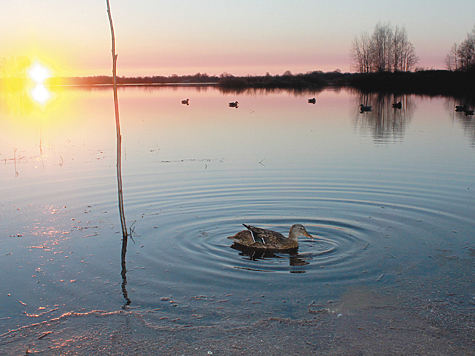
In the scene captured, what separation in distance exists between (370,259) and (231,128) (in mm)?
21587

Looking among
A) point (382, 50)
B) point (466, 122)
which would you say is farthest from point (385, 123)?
point (382, 50)

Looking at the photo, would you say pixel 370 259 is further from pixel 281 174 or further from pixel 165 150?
pixel 165 150

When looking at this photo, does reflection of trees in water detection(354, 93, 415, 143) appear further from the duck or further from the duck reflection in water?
the duck reflection in water

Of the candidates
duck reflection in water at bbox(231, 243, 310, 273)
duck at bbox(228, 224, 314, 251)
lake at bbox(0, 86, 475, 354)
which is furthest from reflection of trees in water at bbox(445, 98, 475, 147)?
duck reflection in water at bbox(231, 243, 310, 273)

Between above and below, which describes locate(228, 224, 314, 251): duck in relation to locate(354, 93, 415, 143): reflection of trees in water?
below

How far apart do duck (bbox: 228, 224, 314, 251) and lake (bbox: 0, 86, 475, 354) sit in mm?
220

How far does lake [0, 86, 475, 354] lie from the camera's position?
586 cm

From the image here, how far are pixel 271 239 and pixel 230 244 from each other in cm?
89

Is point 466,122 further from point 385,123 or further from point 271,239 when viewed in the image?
point 271,239

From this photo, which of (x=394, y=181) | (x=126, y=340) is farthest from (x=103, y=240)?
(x=394, y=181)

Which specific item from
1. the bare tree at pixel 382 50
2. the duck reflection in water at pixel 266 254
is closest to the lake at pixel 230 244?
the duck reflection in water at pixel 266 254

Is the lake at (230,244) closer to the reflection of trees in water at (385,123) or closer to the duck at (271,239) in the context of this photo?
the duck at (271,239)

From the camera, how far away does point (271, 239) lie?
8.46 metres

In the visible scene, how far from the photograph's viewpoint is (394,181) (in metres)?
14.1
